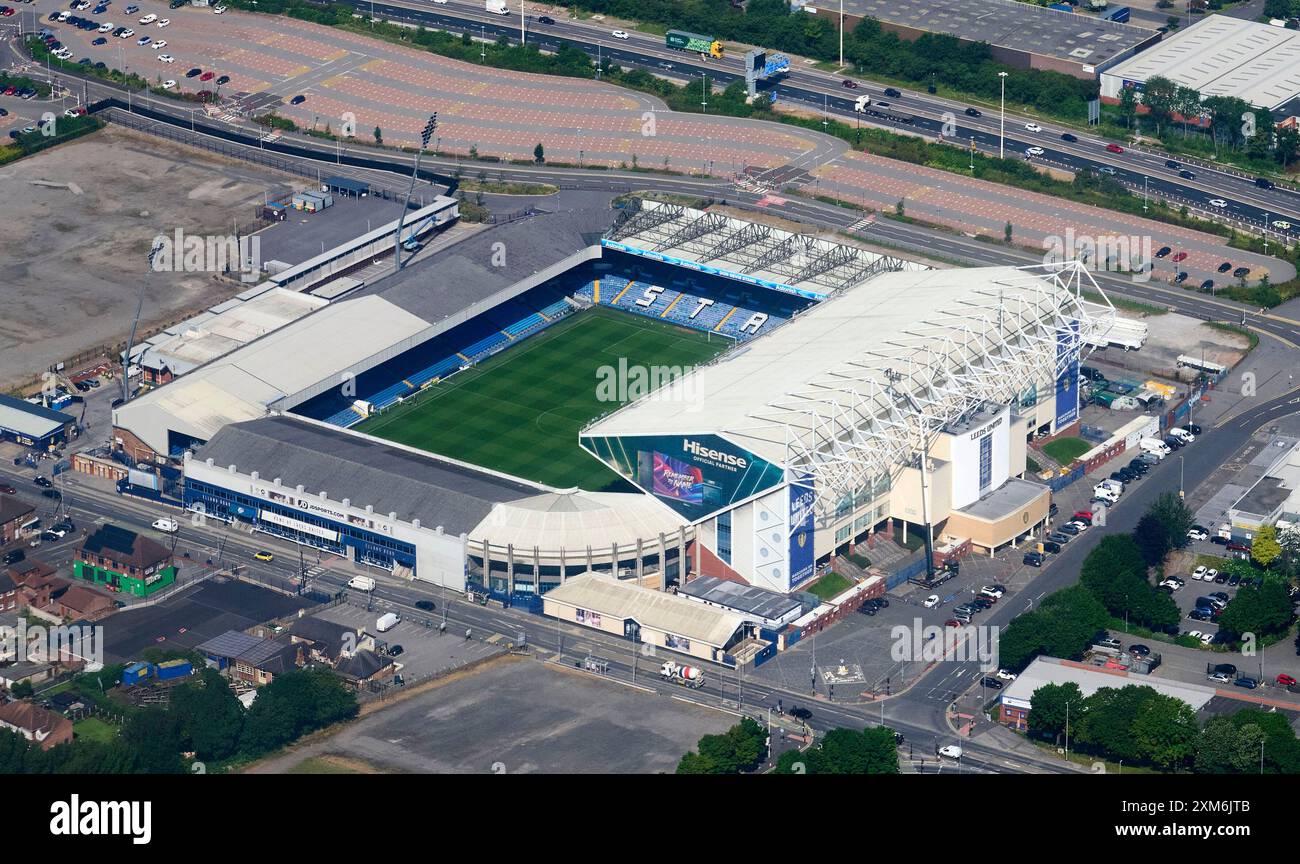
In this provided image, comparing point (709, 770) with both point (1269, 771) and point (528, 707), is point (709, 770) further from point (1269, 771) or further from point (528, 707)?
point (1269, 771)

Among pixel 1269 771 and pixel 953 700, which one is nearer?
pixel 1269 771

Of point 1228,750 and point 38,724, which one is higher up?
point 38,724

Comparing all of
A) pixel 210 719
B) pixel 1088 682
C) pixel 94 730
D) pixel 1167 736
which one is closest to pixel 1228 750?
pixel 1167 736

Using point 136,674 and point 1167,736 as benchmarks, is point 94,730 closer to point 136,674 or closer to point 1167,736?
point 136,674

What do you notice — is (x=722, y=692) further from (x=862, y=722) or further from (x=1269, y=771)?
(x=1269, y=771)

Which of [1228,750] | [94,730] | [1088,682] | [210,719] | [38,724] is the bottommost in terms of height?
[94,730]

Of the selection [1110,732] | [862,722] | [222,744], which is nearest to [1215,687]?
[1110,732]

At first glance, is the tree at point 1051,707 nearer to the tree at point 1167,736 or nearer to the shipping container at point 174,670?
the tree at point 1167,736

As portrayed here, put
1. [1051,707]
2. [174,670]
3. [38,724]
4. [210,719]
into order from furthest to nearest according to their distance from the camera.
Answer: [174,670] < [1051,707] < [38,724] < [210,719]
